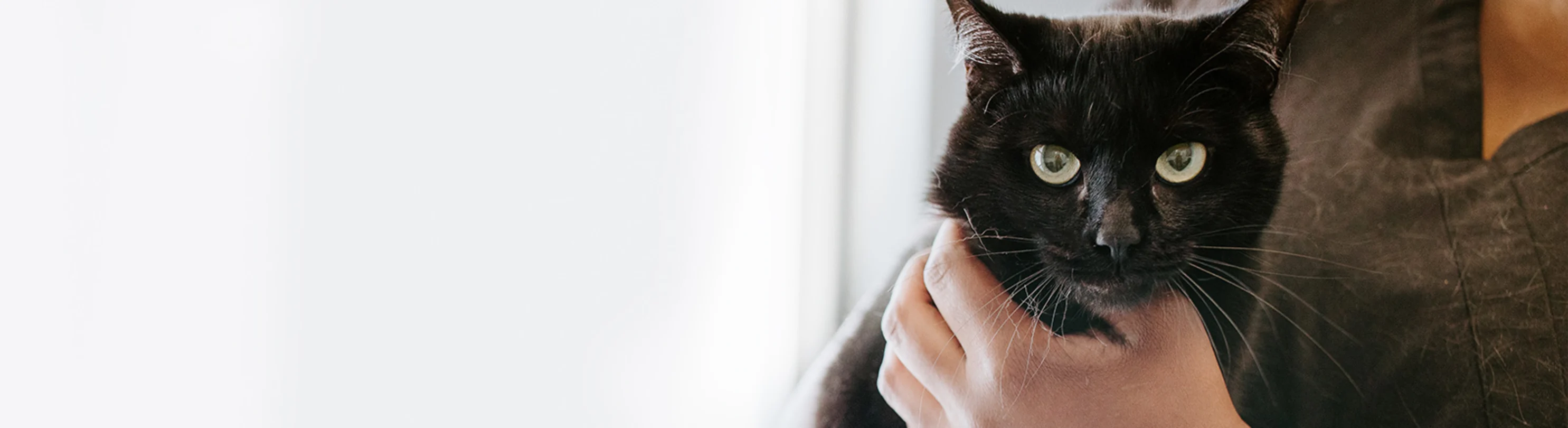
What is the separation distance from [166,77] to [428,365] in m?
0.30

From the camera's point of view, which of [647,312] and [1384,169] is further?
[647,312]

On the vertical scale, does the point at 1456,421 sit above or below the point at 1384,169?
below

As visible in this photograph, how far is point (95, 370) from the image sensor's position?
0.54 metres

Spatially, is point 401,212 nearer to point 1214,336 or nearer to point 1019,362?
point 1019,362

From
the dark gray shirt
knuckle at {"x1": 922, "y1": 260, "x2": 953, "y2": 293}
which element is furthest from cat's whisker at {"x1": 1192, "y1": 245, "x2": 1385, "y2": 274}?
knuckle at {"x1": 922, "y1": 260, "x2": 953, "y2": 293}

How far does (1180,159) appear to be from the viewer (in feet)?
2.62

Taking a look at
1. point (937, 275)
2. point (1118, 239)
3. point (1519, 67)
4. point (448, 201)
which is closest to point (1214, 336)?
point (1118, 239)

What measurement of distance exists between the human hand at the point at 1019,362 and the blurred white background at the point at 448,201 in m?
0.07

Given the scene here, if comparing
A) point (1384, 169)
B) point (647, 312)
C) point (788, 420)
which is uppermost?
point (1384, 169)

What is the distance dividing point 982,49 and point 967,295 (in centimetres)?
24

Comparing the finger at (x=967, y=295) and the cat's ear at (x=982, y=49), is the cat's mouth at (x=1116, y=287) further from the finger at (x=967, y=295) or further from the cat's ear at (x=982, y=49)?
the cat's ear at (x=982, y=49)

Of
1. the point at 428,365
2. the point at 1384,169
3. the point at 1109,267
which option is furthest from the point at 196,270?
the point at 1384,169

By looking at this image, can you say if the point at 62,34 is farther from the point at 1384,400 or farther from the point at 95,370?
the point at 1384,400

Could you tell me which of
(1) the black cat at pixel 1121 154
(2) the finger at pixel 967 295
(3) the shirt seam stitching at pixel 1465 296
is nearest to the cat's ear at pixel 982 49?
(1) the black cat at pixel 1121 154
